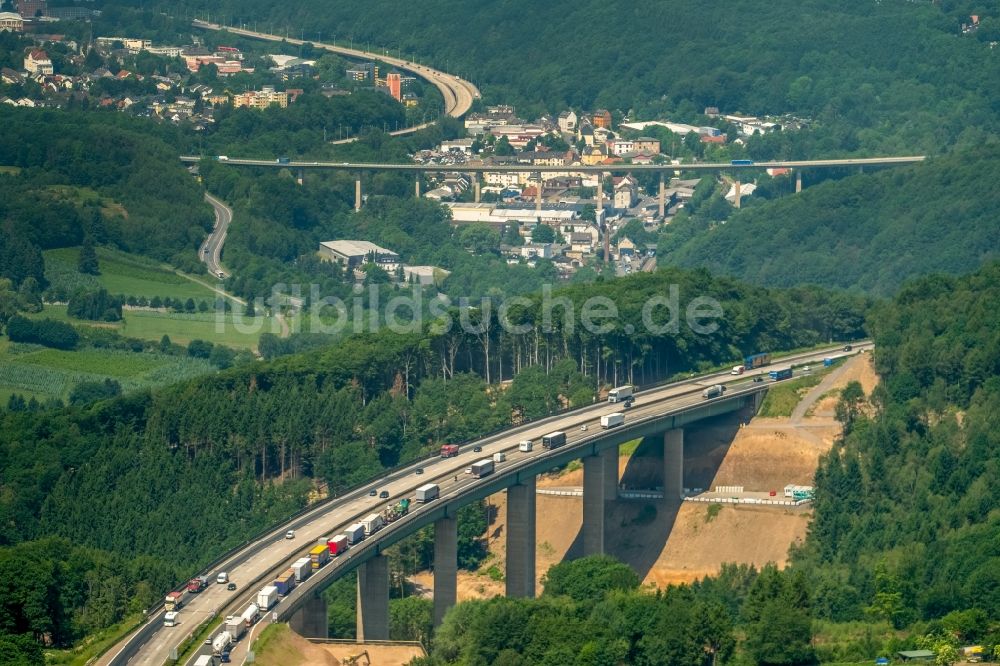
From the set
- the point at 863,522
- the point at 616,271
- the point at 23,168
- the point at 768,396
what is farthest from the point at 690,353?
the point at 23,168

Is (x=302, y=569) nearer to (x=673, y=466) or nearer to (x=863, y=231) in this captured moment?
(x=673, y=466)

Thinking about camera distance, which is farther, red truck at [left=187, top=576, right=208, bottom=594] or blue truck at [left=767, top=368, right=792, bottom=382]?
blue truck at [left=767, top=368, right=792, bottom=382]

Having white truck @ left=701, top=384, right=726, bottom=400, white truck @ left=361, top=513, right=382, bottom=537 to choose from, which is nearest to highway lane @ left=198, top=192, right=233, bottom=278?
white truck @ left=701, top=384, right=726, bottom=400

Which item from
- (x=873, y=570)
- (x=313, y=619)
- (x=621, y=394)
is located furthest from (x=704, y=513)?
(x=313, y=619)

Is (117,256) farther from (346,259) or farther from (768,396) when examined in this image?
(768,396)

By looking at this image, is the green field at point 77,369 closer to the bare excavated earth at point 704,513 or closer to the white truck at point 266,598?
the bare excavated earth at point 704,513

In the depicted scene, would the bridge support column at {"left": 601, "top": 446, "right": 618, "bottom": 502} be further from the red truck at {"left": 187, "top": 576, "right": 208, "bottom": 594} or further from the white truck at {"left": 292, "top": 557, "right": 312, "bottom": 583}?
the red truck at {"left": 187, "top": 576, "right": 208, "bottom": 594}
